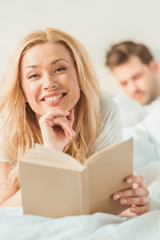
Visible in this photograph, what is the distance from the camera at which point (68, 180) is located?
880mm

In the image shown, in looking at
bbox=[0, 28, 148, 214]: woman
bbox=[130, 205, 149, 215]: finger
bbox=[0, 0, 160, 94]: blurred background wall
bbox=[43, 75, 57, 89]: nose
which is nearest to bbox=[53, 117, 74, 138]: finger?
bbox=[0, 28, 148, 214]: woman

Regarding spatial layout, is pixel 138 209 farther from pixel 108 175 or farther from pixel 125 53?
pixel 125 53

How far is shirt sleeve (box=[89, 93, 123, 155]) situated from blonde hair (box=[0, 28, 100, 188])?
3 cm

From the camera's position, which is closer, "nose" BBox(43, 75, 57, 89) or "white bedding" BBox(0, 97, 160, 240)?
"white bedding" BBox(0, 97, 160, 240)

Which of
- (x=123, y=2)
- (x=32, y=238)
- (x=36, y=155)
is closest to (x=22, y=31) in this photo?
(x=123, y=2)

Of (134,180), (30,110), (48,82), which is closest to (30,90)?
(48,82)

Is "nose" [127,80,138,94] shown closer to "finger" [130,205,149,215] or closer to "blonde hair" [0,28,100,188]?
"blonde hair" [0,28,100,188]

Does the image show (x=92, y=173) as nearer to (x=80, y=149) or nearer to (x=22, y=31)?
(x=80, y=149)

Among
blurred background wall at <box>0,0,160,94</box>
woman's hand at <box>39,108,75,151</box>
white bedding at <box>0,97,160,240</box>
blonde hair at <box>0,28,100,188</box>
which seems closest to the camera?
white bedding at <box>0,97,160,240</box>

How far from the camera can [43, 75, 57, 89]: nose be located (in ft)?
3.99

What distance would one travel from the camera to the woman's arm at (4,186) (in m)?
1.26

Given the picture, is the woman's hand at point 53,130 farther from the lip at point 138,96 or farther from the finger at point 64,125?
the lip at point 138,96

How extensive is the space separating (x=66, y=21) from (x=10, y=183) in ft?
4.55

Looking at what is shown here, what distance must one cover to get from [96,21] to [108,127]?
1.12 metres
